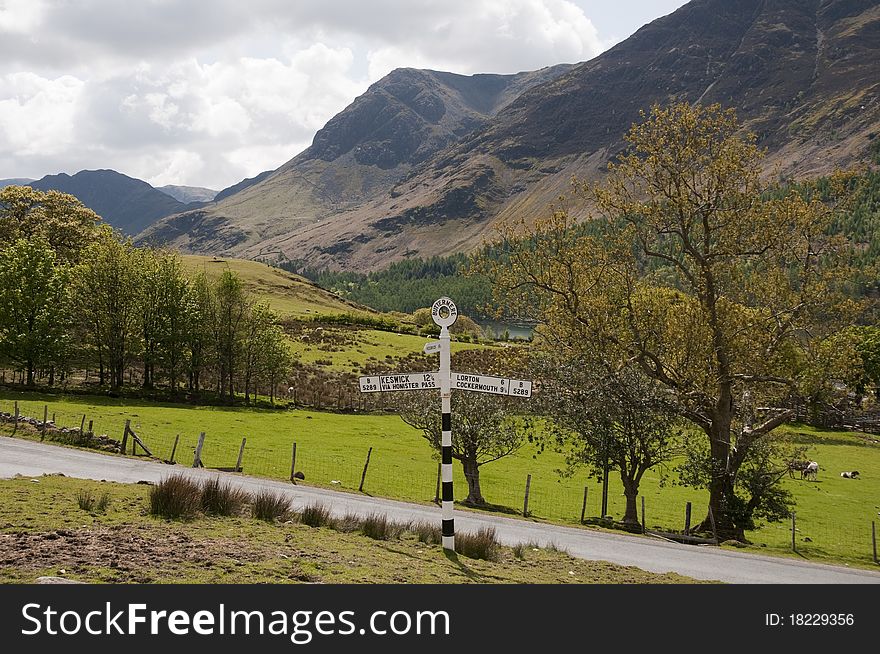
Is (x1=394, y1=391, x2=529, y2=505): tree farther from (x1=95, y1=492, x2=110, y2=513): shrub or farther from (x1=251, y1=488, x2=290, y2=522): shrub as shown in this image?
(x1=95, y1=492, x2=110, y2=513): shrub

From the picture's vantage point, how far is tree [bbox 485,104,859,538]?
24938 mm

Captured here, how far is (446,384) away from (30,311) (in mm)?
49233

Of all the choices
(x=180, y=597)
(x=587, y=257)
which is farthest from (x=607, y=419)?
(x=180, y=597)

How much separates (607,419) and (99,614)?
23.6 metres

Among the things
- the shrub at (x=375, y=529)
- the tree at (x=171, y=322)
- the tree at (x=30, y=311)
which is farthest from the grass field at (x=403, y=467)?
the shrub at (x=375, y=529)

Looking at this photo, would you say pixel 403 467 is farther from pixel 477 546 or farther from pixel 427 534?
pixel 477 546

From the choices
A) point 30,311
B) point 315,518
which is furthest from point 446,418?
point 30,311

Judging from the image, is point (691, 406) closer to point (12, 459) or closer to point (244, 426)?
point (12, 459)

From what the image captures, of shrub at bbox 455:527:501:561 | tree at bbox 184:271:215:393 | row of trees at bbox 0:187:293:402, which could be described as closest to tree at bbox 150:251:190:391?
row of trees at bbox 0:187:293:402

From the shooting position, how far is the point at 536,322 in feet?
97.0

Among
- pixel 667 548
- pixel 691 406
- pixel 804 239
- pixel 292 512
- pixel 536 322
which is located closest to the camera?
pixel 292 512

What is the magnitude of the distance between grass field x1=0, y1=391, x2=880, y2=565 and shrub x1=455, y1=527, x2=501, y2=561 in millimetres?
13644

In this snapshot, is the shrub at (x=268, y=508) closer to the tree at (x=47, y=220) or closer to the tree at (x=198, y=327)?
the tree at (x=198, y=327)

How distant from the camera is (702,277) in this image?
25922 mm
